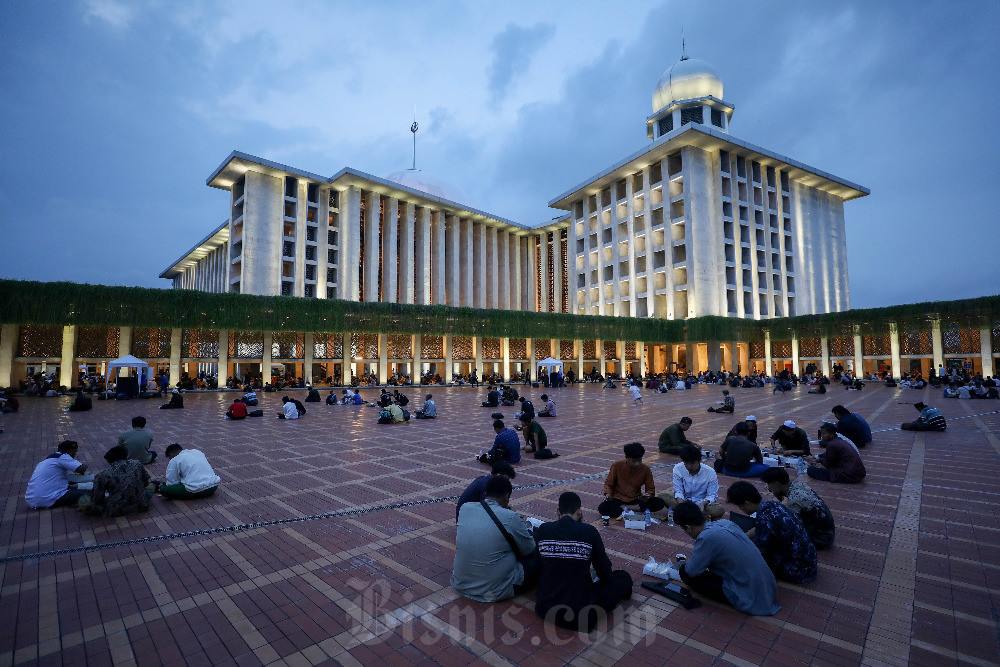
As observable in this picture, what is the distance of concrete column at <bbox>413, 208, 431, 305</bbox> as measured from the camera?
161 feet

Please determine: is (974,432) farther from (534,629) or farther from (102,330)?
(102,330)

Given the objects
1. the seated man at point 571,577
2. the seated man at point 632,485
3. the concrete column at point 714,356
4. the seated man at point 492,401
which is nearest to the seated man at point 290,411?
the seated man at point 492,401

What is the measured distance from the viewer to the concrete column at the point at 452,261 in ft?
171

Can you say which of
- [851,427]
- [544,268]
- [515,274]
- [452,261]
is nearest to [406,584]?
[851,427]

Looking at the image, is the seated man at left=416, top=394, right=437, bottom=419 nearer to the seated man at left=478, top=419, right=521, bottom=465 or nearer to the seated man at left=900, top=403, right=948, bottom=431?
the seated man at left=478, top=419, right=521, bottom=465

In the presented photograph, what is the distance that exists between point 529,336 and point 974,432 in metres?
29.3

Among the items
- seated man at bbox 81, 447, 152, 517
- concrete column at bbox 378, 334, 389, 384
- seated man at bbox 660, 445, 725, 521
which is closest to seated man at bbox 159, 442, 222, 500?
seated man at bbox 81, 447, 152, 517

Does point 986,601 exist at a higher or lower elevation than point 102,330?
lower

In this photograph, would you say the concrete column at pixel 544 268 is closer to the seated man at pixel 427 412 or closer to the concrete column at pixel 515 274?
the concrete column at pixel 515 274

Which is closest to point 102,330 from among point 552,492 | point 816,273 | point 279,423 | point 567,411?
point 279,423

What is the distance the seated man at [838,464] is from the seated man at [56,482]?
10001 millimetres

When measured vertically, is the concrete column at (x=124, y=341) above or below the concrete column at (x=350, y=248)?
below

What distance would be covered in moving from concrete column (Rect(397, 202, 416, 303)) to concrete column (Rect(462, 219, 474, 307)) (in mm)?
5706

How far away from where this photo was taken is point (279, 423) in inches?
559
